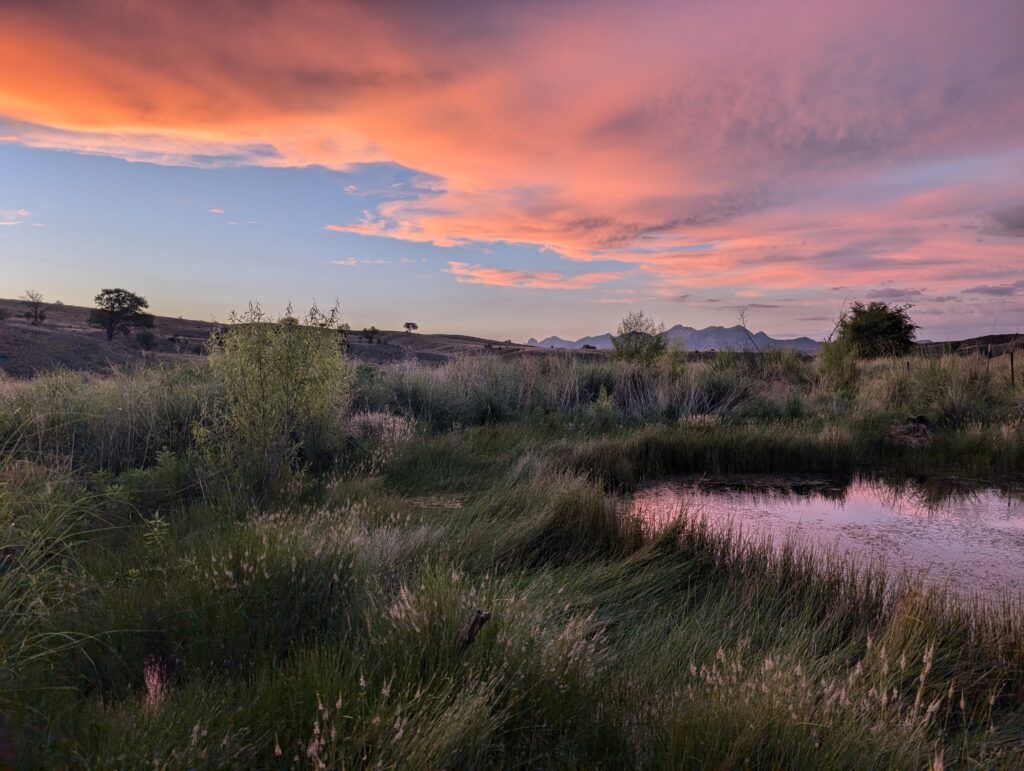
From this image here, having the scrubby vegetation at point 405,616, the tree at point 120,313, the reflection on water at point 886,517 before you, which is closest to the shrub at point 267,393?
the scrubby vegetation at point 405,616

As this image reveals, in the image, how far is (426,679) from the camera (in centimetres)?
289

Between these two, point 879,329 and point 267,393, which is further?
point 879,329

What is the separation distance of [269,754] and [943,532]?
7.49 meters

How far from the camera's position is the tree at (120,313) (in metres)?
40.5

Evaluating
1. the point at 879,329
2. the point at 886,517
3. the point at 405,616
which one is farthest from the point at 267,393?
the point at 879,329

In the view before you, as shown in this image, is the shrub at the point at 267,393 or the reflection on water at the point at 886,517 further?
the shrub at the point at 267,393

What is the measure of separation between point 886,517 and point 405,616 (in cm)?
692

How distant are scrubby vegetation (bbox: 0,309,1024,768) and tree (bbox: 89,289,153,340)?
120ft

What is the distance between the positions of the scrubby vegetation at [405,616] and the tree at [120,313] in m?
36.5

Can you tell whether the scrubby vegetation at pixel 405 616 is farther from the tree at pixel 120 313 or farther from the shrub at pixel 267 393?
the tree at pixel 120 313

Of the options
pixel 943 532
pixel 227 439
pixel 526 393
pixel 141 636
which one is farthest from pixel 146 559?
pixel 526 393

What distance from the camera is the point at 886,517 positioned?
7809mm

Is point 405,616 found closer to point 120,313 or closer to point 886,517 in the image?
point 886,517

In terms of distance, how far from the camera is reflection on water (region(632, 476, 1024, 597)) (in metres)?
6.08
